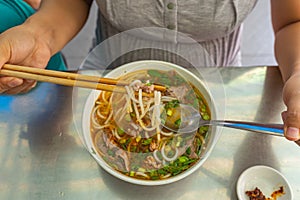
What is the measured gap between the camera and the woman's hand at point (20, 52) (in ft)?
3.03

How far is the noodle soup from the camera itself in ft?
2.80

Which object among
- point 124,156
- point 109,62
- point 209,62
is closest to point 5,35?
point 109,62

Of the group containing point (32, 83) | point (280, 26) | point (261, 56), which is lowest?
point (261, 56)

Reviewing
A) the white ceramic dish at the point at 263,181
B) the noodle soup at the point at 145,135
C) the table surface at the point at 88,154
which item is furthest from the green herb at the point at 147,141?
the white ceramic dish at the point at 263,181

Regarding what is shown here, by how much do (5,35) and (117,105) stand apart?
0.33 m

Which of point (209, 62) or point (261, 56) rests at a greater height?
point (209, 62)

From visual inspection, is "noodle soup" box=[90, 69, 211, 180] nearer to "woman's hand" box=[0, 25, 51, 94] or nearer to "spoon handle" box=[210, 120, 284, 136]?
"spoon handle" box=[210, 120, 284, 136]

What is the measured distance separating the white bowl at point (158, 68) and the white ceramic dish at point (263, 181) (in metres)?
0.12

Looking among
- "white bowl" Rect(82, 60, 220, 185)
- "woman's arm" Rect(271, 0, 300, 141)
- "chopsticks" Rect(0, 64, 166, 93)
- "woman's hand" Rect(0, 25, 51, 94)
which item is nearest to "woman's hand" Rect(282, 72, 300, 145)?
"woman's arm" Rect(271, 0, 300, 141)

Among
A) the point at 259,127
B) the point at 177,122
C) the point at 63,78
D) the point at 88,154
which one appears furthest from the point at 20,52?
the point at 259,127

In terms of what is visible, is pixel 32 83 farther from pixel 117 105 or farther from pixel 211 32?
pixel 211 32

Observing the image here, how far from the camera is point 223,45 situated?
Answer: 4.02 feet

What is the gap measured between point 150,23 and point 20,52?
1.15ft

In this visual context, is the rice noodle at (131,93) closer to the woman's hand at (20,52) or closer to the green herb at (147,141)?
the green herb at (147,141)
